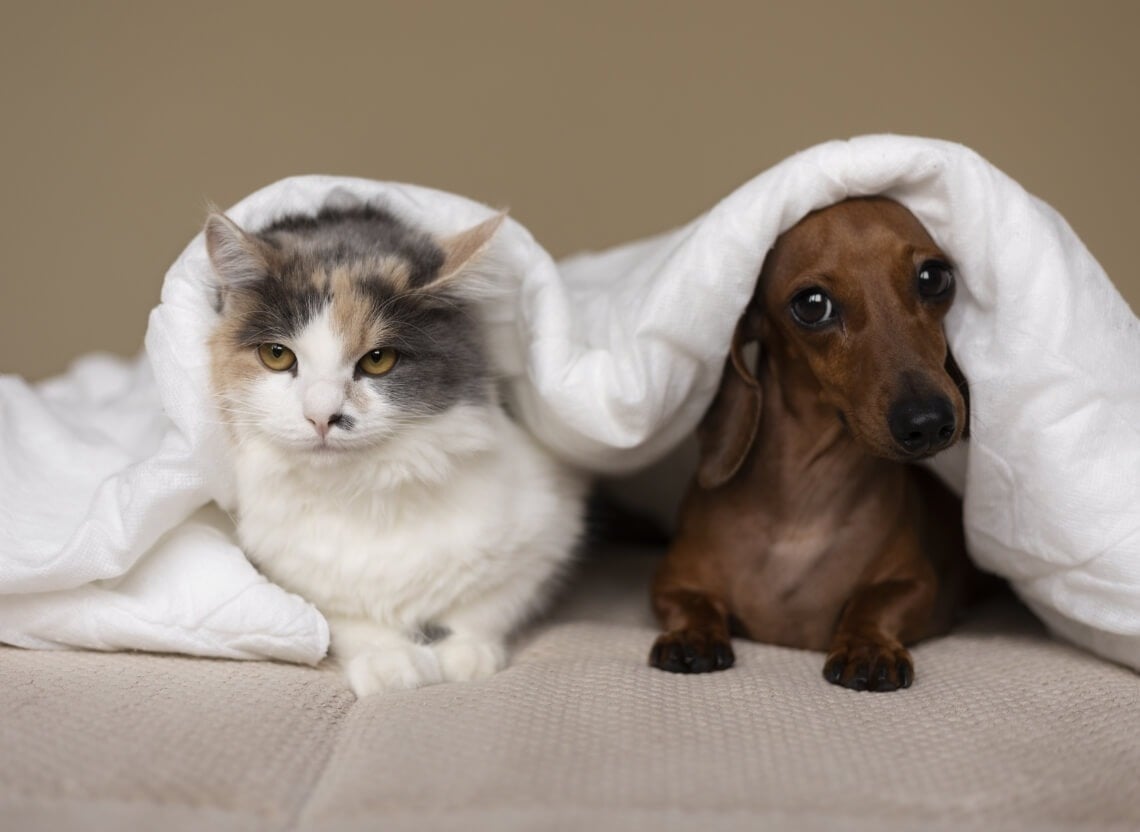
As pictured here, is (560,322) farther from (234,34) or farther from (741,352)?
(234,34)

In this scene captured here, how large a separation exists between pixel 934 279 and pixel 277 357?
0.98 metres

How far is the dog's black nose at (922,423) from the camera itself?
5.24ft

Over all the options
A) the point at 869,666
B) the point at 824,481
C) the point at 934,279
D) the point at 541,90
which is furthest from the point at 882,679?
the point at 541,90

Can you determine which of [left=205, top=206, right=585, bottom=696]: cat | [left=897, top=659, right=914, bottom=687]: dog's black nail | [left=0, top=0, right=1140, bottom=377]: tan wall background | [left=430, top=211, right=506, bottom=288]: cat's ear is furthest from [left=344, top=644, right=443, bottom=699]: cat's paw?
[left=0, top=0, right=1140, bottom=377]: tan wall background

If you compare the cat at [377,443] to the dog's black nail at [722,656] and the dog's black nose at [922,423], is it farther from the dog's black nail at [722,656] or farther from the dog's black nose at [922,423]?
the dog's black nose at [922,423]

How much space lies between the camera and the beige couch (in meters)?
1.25

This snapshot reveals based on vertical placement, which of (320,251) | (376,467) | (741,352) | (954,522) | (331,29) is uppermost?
(331,29)

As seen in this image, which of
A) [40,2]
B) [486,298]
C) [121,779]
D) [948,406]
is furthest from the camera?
[40,2]

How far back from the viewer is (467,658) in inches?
71.7

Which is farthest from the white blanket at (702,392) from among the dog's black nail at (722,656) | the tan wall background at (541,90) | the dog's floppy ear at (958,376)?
the tan wall background at (541,90)

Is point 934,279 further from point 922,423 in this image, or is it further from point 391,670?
point 391,670

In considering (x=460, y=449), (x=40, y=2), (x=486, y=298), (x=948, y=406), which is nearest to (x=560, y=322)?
(x=486, y=298)

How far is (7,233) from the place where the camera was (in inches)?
134

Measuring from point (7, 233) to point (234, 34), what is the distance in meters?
0.88
